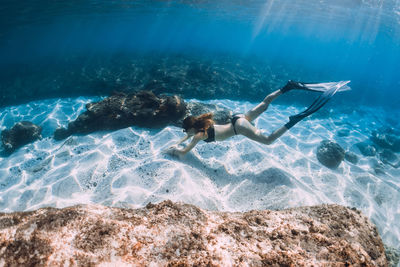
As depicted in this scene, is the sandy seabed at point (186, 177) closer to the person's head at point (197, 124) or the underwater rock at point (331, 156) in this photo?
the underwater rock at point (331, 156)

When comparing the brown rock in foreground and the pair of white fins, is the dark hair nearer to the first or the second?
the pair of white fins

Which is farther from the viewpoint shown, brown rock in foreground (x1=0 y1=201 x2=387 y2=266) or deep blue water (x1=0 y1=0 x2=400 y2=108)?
deep blue water (x1=0 y1=0 x2=400 y2=108)

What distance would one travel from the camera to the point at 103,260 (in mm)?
Result: 1666

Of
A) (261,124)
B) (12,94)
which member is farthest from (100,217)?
(12,94)

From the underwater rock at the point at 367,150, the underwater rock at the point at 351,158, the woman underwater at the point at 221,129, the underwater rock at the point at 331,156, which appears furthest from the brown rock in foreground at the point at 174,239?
the underwater rock at the point at 367,150

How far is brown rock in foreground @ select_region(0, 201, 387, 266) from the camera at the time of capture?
1.70 m

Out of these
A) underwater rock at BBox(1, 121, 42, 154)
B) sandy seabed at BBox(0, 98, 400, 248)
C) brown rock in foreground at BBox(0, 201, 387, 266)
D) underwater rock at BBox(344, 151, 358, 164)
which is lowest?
underwater rock at BBox(344, 151, 358, 164)

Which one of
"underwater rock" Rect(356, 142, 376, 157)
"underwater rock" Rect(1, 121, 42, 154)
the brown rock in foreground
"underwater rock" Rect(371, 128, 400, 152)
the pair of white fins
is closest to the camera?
the brown rock in foreground

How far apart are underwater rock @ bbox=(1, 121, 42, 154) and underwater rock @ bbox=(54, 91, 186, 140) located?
216cm

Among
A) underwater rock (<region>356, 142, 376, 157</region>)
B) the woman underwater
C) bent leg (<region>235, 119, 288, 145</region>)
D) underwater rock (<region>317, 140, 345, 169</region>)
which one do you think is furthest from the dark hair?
underwater rock (<region>356, 142, 376, 157</region>)

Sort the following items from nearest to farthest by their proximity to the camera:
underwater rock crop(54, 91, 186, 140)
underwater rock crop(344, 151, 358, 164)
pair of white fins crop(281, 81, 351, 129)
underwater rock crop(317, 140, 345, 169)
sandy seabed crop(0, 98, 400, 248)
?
1. sandy seabed crop(0, 98, 400, 248)
2. pair of white fins crop(281, 81, 351, 129)
3. underwater rock crop(317, 140, 345, 169)
4. underwater rock crop(54, 91, 186, 140)
5. underwater rock crop(344, 151, 358, 164)

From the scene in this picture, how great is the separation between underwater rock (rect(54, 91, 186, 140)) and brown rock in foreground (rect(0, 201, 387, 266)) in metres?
5.67

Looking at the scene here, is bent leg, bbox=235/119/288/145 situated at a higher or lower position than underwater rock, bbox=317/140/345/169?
higher

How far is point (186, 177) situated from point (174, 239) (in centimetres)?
300
